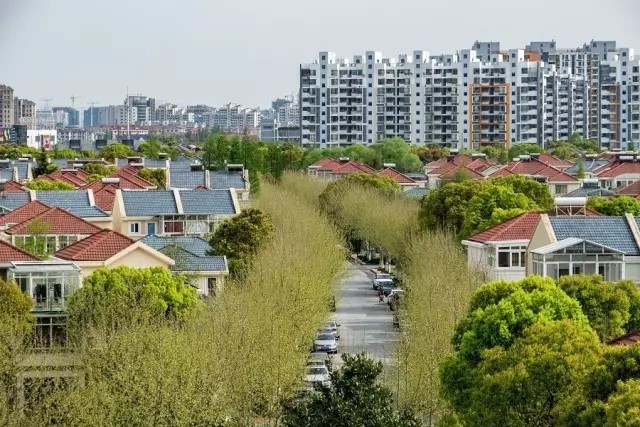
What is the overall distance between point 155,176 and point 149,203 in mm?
19002

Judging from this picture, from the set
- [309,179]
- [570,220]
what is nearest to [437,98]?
[309,179]

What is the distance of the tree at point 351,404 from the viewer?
17.1 meters

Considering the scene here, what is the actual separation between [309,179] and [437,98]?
42.8 metres

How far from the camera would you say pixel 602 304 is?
2342 cm

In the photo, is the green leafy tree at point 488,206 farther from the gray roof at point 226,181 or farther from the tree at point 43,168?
the tree at point 43,168

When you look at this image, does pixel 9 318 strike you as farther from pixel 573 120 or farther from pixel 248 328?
pixel 573 120

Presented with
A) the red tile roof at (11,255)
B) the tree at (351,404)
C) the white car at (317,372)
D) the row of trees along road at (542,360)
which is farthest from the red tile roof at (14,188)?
the tree at (351,404)

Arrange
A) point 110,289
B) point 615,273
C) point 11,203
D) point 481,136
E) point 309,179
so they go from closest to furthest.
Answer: point 110,289 → point 615,273 → point 11,203 → point 309,179 → point 481,136

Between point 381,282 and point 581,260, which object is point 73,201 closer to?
point 381,282

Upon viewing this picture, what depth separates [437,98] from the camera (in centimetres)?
10931

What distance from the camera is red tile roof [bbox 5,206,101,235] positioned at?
34.7 meters

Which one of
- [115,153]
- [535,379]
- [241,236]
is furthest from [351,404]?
[115,153]

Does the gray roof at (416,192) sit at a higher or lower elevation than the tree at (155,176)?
lower

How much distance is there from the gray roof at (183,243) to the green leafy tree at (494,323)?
473 inches
